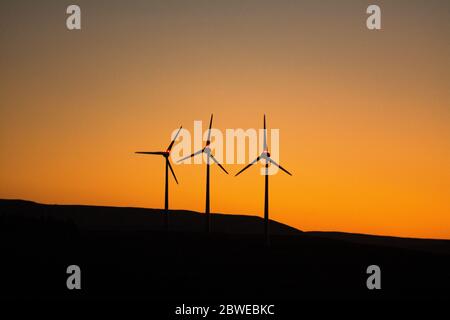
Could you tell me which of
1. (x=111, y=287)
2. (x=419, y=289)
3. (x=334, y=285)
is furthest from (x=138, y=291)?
(x=419, y=289)

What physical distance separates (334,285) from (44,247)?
43379 mm

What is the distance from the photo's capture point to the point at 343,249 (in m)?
142

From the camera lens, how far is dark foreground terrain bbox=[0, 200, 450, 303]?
93000mm

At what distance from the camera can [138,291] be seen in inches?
3610

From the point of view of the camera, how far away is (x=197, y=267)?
359 feet

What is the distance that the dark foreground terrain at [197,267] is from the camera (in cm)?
9300

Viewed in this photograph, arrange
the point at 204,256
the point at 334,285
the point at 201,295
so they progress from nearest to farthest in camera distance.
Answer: the point at 201,295 → the point at 334,285 → the point at 204,256
